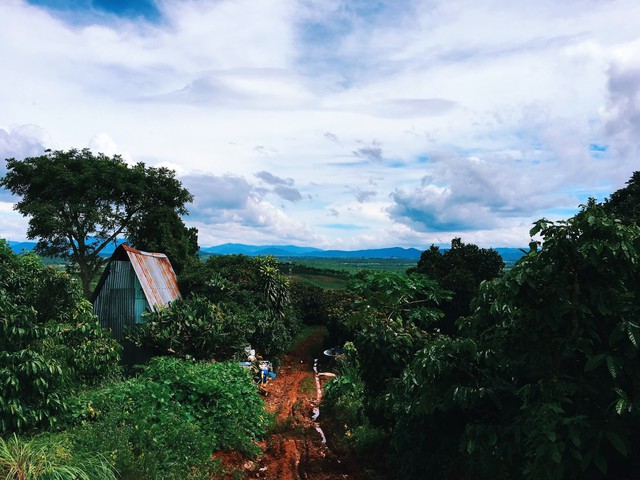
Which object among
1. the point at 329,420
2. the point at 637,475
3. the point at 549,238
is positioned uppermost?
the point at 549,238

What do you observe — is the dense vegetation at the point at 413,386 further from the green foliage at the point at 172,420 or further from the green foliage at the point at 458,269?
the green foliage at the point at 458,269

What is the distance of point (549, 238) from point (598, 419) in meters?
1.55

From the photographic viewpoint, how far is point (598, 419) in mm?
3900

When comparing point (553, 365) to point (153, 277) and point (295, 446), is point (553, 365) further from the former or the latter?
point (153, 277)

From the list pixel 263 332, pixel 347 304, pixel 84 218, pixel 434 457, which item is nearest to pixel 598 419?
pixel 434 457

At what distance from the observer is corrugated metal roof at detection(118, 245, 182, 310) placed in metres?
17.0

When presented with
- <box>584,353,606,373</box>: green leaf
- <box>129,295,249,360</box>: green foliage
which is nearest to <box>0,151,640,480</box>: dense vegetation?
<box>584,353,606,373</box>: green leaf

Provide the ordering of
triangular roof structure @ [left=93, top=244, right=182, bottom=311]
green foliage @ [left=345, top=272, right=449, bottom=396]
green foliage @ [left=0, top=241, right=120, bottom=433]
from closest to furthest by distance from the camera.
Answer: green foliage @ [left=0, top=241, right=120, bottom=433]
green foliage @ [left=345, top=272, right=449, bottom=396]
triangular roof structure @ [left=93, top=244, right=182, bottom=311]

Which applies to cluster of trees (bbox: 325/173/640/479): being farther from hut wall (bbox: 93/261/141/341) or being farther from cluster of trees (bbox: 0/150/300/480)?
hut wall (bbox: 93/261/141/341)

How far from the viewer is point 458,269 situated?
2883cm

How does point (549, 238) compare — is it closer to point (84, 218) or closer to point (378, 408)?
point (378, 408)

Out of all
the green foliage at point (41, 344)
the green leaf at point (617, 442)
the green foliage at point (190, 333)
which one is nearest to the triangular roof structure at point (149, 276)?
the green foliage at point (190, 333)

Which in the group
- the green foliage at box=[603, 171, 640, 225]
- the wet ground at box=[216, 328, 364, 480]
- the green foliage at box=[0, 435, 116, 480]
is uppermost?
the green foliage at box=[603, 171, 640, 225]

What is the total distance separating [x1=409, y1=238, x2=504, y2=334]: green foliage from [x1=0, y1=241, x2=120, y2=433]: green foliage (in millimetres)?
21202
